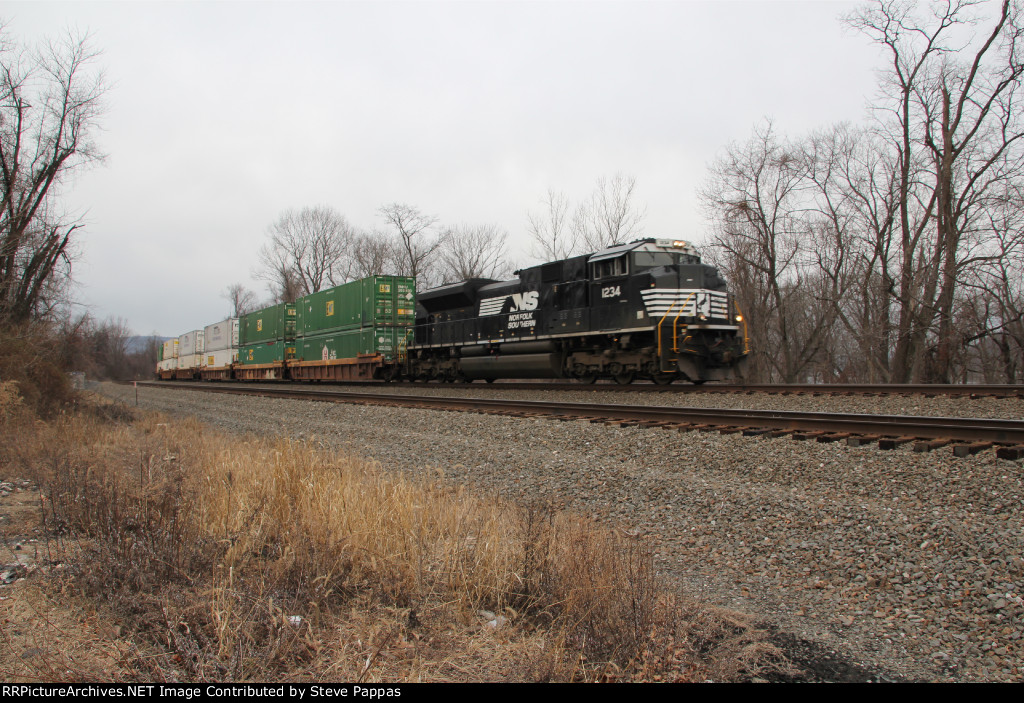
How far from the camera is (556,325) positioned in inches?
626

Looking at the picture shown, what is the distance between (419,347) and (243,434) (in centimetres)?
1085

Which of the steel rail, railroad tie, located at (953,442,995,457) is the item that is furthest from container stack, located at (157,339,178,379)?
railroad tie, located at (953,442,995,457)

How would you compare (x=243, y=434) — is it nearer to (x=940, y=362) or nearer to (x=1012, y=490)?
(x=1012, y=490)

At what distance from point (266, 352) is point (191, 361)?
17210 mm

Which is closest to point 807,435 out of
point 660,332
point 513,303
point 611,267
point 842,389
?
point 842,389

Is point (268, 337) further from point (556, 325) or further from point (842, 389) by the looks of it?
point (842, 389)

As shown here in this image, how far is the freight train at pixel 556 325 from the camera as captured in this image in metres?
13.8

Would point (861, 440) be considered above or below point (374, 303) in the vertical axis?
below

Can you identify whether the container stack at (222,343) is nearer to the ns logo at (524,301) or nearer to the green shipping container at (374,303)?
the green shipping container at (374,303)

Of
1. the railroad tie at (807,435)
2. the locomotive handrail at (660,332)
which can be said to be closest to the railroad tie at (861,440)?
the railroad tie at (807,435)

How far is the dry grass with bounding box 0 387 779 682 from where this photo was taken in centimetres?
263

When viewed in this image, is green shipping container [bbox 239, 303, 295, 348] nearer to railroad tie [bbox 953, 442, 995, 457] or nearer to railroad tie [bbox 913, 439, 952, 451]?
railroad tie [bbox 913, 439, 952, 451]

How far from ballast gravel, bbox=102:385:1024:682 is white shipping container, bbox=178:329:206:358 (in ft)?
133

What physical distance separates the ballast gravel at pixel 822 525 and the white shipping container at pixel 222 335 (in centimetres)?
3199
